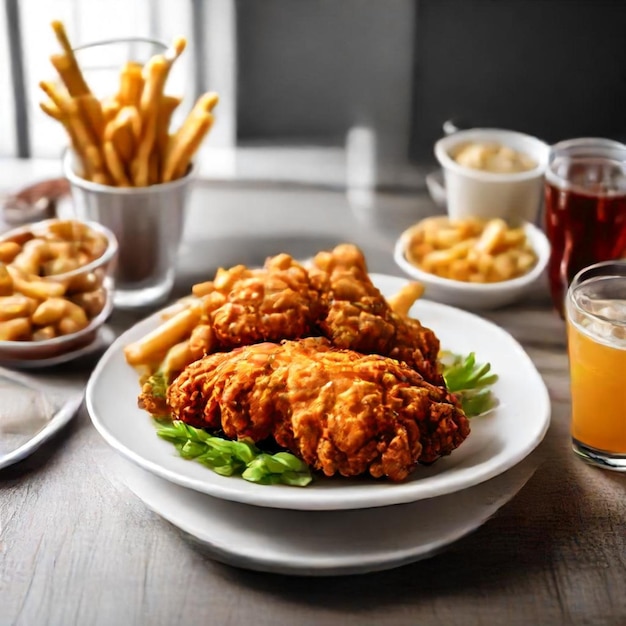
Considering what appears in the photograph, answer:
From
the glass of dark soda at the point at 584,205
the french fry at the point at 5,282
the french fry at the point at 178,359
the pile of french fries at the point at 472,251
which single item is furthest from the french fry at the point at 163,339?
the glass of dark soda at the point at 584,205

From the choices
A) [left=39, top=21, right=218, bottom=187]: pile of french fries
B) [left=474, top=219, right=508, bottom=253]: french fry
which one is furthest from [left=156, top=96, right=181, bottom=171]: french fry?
[left=474, top=219, right=508, bottom=253]: french fry

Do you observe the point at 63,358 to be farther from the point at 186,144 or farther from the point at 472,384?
the point at 472,384

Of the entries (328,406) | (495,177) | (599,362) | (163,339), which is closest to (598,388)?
(599,362)

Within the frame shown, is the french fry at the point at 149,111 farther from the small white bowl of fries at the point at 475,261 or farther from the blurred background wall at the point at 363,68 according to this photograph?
the blurred background wall at the point at 363,68

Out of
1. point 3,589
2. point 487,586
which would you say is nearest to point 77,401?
point 3,589

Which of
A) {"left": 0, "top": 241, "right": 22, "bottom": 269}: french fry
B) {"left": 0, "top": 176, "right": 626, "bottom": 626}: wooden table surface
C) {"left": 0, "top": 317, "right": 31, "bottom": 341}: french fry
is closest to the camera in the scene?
{"left": 0, "top": 176, "right": 626, "bottom": 626}: wooden table surface

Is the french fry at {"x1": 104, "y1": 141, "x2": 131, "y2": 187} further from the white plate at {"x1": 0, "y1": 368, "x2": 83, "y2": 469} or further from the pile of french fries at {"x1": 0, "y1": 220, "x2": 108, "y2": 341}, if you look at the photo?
the white plate at {"x1": 0, "y1": 368, "x2": 83, "y2": 469}
